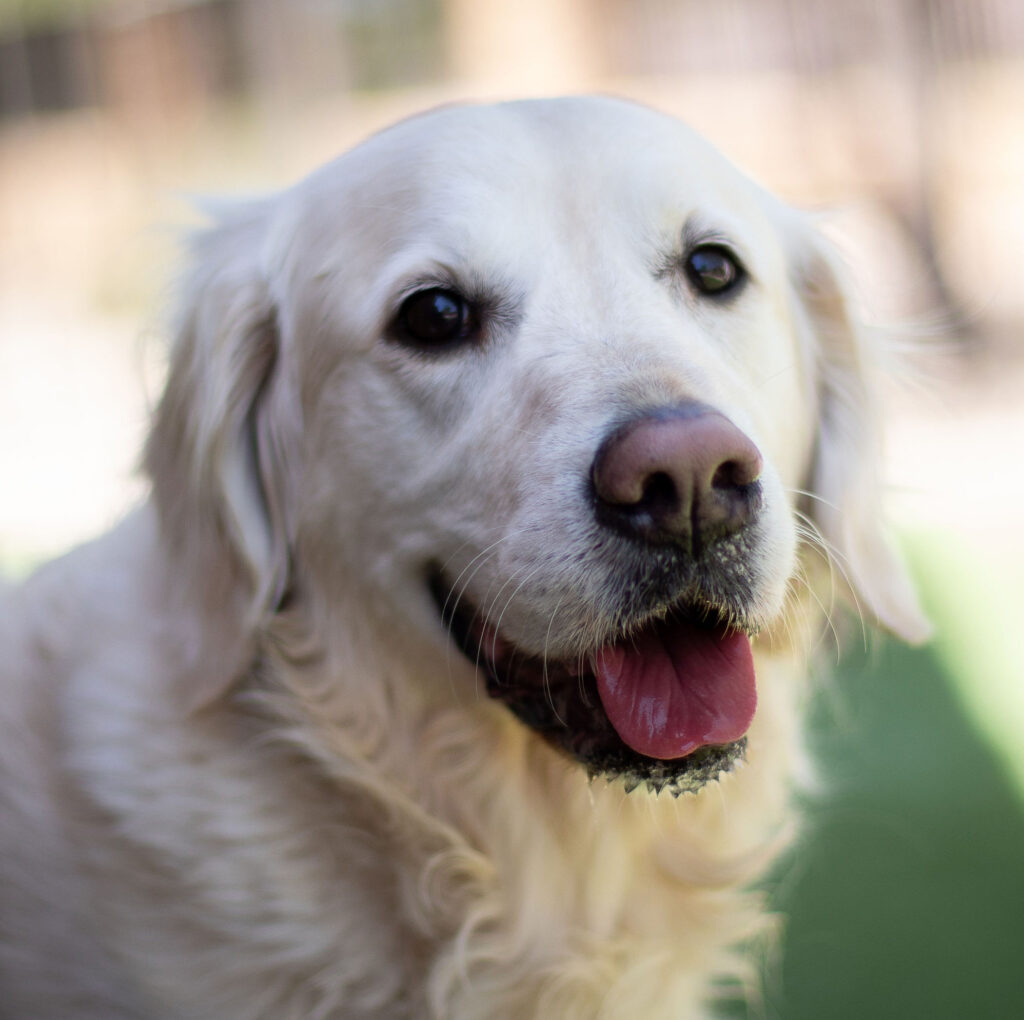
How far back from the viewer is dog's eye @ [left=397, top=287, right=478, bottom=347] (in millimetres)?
1821

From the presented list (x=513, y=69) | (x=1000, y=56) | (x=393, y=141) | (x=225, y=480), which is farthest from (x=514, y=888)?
(x=513, y=69)

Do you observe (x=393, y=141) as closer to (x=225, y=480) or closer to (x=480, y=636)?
(x=225, y=480)

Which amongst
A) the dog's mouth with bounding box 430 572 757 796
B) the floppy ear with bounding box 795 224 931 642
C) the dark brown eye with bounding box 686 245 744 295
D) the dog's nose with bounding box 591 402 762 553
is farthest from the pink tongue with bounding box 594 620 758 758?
the dark brown eye with bounding box 686 245 744 295

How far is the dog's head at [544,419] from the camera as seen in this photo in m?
1.55

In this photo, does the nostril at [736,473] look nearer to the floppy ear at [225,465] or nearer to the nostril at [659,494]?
the nostril at [659,494]

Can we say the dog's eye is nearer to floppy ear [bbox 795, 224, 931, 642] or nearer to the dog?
the dog

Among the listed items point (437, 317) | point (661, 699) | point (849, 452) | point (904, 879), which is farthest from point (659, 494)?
point (904, 879)

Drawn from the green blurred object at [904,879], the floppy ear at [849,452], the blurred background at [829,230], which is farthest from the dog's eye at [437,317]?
the green blurred object at [904,879]

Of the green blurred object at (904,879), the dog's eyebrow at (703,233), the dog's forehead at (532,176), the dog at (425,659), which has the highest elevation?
the dog's forehead at (532,176)

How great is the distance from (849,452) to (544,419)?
88cm

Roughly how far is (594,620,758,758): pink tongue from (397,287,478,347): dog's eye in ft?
2.09

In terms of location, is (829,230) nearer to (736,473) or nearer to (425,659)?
(736,473)

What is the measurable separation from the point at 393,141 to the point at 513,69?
8389 millimetres

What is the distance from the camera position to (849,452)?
2.17 metres
